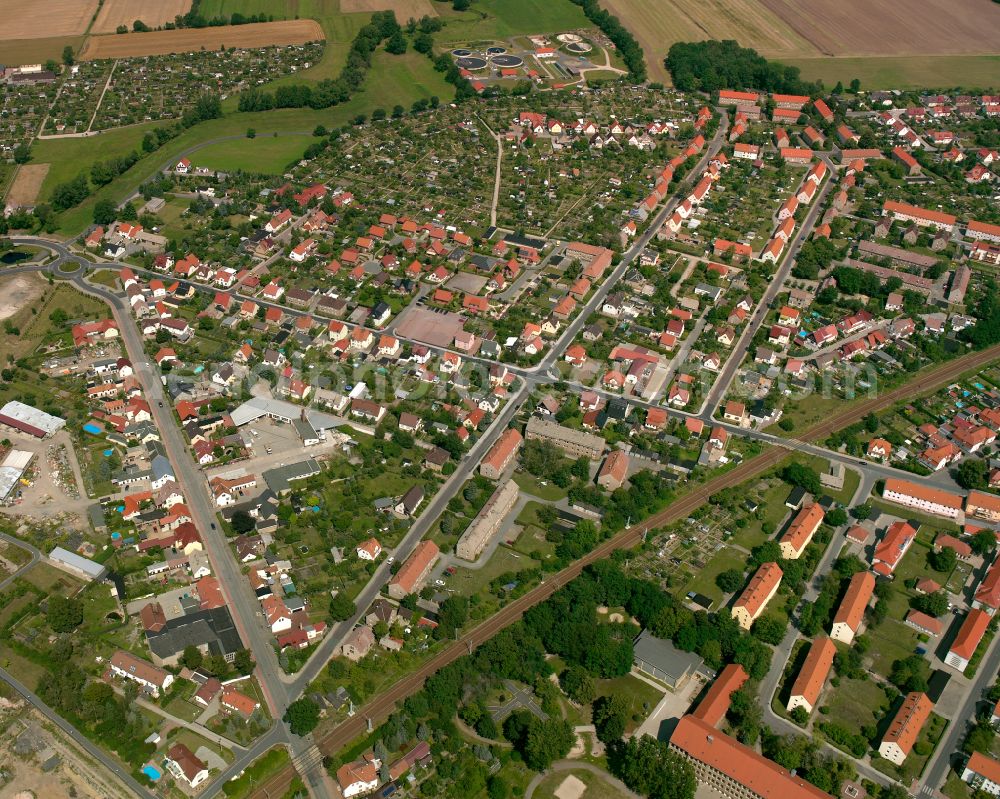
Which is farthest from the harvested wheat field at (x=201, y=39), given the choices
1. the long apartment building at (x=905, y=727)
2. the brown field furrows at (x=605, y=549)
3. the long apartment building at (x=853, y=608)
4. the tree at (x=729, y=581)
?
the long apartment building at (x=905, y=727)

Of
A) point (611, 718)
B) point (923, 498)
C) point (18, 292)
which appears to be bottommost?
point (18, 292)

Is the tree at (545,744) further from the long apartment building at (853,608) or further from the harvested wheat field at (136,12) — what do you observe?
the harvested wheat field at (136,12)

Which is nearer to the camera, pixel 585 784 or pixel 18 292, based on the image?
pixel 585 784

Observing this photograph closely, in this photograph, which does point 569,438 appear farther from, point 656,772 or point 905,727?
point 905,727

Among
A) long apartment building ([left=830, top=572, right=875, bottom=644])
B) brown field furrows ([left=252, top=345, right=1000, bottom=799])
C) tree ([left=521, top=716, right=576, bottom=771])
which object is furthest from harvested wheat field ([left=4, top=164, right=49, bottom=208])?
long apartment building ([left=830, top=572, right=875, bottom=644])

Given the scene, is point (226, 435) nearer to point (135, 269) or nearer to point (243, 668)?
point (243, 668)

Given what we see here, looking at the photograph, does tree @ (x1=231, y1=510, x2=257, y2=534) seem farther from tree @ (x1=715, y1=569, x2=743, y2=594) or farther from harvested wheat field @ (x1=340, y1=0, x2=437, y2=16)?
harvested wheat field @ (x1=340, y1=0, x2=437, y2=16)

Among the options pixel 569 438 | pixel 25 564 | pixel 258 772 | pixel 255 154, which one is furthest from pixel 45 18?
pixel 258 772
